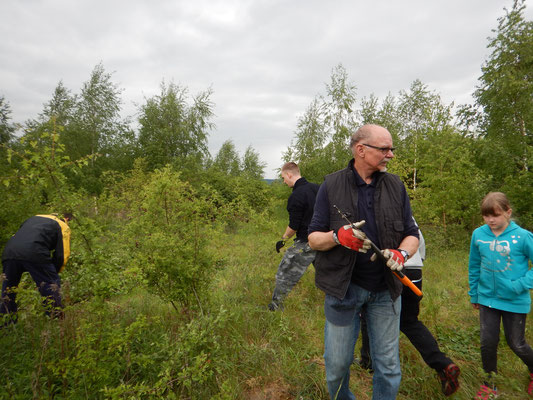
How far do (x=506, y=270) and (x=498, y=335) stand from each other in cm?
54

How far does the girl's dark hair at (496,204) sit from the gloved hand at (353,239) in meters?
1.48

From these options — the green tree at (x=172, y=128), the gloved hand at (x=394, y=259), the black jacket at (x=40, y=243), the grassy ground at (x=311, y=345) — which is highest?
the green tree at (x=172, y=128)

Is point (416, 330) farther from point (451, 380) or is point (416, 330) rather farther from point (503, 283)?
point (503, 283)

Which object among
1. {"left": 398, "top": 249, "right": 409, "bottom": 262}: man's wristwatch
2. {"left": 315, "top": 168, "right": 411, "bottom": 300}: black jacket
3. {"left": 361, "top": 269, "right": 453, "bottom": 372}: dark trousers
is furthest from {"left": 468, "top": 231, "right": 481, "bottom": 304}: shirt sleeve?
{"left": 398, "top": 249, "right": 409, "bottom": 262}: man's wristwatch

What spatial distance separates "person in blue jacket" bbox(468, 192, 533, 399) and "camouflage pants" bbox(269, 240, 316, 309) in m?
1.84

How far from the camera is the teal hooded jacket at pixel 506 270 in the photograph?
225cm

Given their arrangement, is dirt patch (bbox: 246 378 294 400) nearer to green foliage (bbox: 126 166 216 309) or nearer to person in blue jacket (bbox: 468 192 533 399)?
green foliage (bbox: 126 166 216 309)

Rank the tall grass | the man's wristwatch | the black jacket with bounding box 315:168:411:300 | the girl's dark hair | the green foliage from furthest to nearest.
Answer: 1. the green foliage
2. the girl's dark hair
3. the tall grass
4. the black jacket with bounding box 315:168:411:300
5. the man's wristwatch

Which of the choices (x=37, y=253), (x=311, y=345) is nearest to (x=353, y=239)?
(x=311, y=345)

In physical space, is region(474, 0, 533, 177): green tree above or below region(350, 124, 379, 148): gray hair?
above

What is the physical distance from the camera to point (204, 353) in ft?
7.94

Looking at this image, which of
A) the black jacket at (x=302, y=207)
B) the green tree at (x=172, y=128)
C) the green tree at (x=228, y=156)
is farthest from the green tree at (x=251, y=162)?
the black jacket at (x=302, y=207)

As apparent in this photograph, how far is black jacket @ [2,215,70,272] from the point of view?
10.2ft

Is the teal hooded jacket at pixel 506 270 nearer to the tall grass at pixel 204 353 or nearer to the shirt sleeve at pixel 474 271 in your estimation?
the shirt sleeve at pixel 474 271
